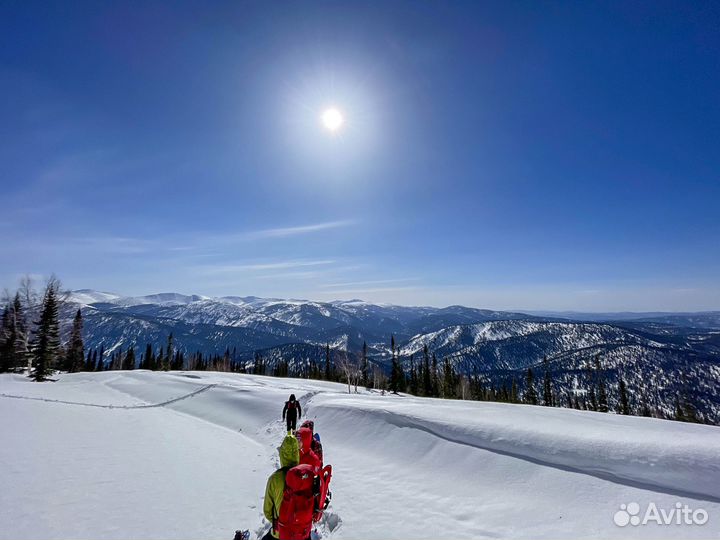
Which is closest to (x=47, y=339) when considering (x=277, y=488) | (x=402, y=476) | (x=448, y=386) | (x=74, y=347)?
(x=74, y=347)

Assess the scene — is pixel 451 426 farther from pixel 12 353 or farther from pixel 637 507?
pixel 12 353

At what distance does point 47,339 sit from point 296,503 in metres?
57.1

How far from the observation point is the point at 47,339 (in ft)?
140

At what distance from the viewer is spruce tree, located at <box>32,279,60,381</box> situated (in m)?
41.2

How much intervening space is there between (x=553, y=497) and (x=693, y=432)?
5.84 metres

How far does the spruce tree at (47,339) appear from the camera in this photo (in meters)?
41.2

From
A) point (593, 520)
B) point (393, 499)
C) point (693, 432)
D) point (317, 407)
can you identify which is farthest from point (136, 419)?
point (693, 432)

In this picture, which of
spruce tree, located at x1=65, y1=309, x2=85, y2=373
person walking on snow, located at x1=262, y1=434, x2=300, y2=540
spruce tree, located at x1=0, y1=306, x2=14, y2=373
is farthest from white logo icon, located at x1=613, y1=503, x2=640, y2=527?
spruce tree, located at x1=65, y1=309, x2=85, y2=373

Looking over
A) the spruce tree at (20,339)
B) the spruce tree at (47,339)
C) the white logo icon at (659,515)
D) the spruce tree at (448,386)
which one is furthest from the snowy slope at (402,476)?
the spruce tree at (448,386)

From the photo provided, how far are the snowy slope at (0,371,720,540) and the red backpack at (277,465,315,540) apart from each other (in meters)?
3.23

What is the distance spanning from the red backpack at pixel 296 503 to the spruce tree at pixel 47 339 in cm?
5497

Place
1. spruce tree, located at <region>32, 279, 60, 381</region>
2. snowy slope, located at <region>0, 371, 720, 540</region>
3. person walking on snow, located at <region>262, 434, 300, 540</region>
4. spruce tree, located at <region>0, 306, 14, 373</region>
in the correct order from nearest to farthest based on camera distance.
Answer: person walking on snow, located at <region>262, 434, 300, 540</region>, snowy slope, located at <region>0, 371, 720, 540</region>, spruce tree, located at <region>32, 279, 60, 381</region>, spruce tree, located at <region>0, 306, 14, 373</region>

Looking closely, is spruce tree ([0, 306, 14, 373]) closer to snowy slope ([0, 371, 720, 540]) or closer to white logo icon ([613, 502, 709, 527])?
snowy slope ([0, 371, 720, 540])

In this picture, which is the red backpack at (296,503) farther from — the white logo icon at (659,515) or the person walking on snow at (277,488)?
the white logo icon at (659,515)
